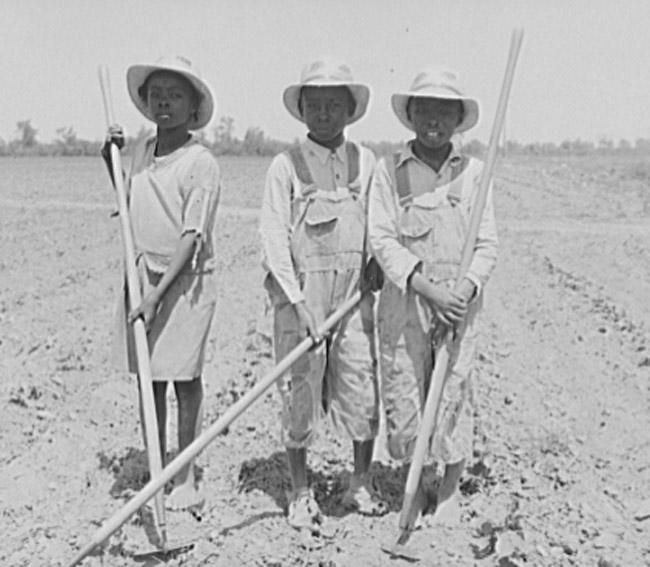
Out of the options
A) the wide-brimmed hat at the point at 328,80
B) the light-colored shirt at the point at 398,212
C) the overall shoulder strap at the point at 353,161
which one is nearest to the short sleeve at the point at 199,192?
the wide-brimmed hat at the point at 328,80

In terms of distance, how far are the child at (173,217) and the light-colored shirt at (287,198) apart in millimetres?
257

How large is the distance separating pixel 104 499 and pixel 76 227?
12.3m

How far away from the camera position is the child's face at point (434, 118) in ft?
11.9

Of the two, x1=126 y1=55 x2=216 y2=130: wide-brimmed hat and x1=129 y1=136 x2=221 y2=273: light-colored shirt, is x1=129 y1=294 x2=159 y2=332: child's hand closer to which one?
x1=129 y1=136 x2=221 y2=273: light-colored shirt

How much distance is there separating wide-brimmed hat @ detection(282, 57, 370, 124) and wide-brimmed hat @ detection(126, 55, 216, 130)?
1.11 ft

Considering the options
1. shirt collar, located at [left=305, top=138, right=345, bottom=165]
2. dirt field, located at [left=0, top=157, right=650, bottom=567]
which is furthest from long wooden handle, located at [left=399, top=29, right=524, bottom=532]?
shirt collar, located at [left=305, top=138, right=345, bottom=165]

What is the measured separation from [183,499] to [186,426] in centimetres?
33

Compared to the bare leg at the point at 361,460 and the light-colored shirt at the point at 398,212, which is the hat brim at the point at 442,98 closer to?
Result: the light-colored shirt at the point at 398,212

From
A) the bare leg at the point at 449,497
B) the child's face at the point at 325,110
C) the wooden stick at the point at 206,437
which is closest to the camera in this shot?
the wooden stick at the point at 206,437

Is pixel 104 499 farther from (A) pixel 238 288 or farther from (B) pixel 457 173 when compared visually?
(A) pixel 238 288

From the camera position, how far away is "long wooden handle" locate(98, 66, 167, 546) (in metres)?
3.56

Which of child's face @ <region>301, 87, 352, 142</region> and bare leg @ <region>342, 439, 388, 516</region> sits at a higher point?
child's face @ <region>301, 87, 352, 142</region>

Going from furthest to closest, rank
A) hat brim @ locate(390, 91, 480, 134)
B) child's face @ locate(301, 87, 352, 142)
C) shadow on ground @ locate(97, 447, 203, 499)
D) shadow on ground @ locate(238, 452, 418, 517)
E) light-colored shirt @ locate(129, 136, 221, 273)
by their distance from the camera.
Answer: shadow on ground @ locate(97, 447, 203, 499) → shadow on ground @ locate(238, 452, 418, 517) → light-colored shirt @ locate(129, 136, 221, 273) → child's face @ locate(301, 87, 352, 142) → hat brim @ locate(390, 91, 480, 134)

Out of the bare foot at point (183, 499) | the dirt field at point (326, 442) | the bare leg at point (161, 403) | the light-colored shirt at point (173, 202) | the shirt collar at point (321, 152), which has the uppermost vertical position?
the shirt collar at point (321, 152)
